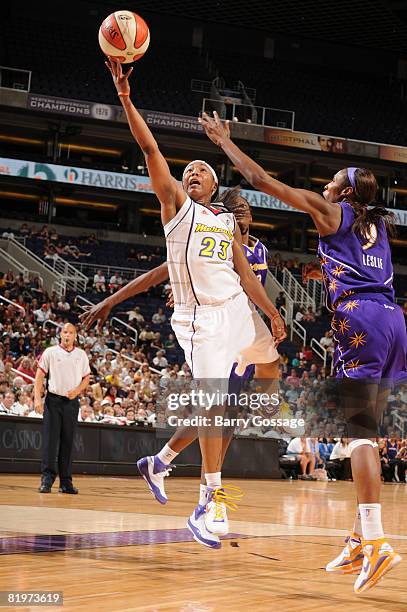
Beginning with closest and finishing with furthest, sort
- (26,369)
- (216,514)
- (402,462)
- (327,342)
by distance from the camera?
(216,514) → (26,369) → (402,462) → (327,342)

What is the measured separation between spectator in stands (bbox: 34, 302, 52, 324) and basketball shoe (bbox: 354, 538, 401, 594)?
1606 centimetres

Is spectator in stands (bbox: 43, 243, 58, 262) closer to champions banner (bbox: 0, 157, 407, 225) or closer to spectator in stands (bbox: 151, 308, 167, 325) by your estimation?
spectator in stands (bbox: 151, 308, 167, 325)

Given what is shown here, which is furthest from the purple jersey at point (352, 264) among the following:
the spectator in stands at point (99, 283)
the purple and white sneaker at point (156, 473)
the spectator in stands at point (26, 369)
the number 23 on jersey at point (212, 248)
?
the spectator in stands at point (99, 283)

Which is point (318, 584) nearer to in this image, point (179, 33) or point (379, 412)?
point (379, 412)

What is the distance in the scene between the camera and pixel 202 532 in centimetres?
455

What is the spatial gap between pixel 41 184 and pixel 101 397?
17.1 metres

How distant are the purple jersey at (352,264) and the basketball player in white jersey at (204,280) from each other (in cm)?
92

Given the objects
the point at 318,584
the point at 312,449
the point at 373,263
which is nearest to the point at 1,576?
the point at 318,584

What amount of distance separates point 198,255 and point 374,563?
196 centimetres

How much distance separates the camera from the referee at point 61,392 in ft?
32.7

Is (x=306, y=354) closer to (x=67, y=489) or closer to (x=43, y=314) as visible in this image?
(x=43, y=314)

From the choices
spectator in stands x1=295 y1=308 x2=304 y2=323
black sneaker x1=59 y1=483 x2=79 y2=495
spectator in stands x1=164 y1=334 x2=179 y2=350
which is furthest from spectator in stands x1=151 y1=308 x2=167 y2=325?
black sneaker x1=59 y1=483 x2=79 y2=495

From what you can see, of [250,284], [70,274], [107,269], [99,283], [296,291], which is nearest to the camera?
[250,284]

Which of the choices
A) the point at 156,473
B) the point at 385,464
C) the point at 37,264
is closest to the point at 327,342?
the point at 385,464
